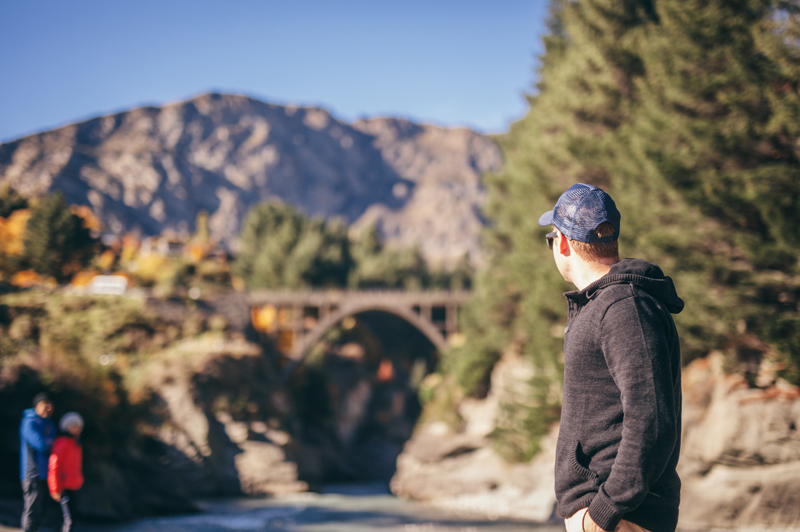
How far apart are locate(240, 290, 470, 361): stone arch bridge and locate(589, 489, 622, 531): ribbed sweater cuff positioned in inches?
1198

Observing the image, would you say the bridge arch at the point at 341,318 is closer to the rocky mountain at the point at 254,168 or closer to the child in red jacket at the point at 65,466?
the child in red jacket at the point at 65,466

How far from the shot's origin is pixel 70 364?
1466cm

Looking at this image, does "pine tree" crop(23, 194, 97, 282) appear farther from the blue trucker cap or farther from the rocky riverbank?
the blue trucker cap

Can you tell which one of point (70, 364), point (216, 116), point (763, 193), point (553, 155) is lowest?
point (70, 364)

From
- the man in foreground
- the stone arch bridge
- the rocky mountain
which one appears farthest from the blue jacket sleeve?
the rocky mountain

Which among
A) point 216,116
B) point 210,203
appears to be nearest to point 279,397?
point 210,203

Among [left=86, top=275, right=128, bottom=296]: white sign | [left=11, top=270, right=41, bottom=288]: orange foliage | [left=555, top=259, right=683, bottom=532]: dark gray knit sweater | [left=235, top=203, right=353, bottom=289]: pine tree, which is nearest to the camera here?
Result: [left=555, top=259, right=683, bottom=532]: dark gray knit sweater

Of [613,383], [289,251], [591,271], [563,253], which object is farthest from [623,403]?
[289,251]

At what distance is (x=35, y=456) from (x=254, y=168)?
114 metres

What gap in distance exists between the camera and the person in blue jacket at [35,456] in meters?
6.39

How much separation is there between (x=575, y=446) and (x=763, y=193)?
29.9 feet

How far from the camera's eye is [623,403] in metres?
1.85

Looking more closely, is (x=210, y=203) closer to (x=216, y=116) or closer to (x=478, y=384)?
(x=216, y=116)

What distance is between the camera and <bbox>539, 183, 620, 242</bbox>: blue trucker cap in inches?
84.7
